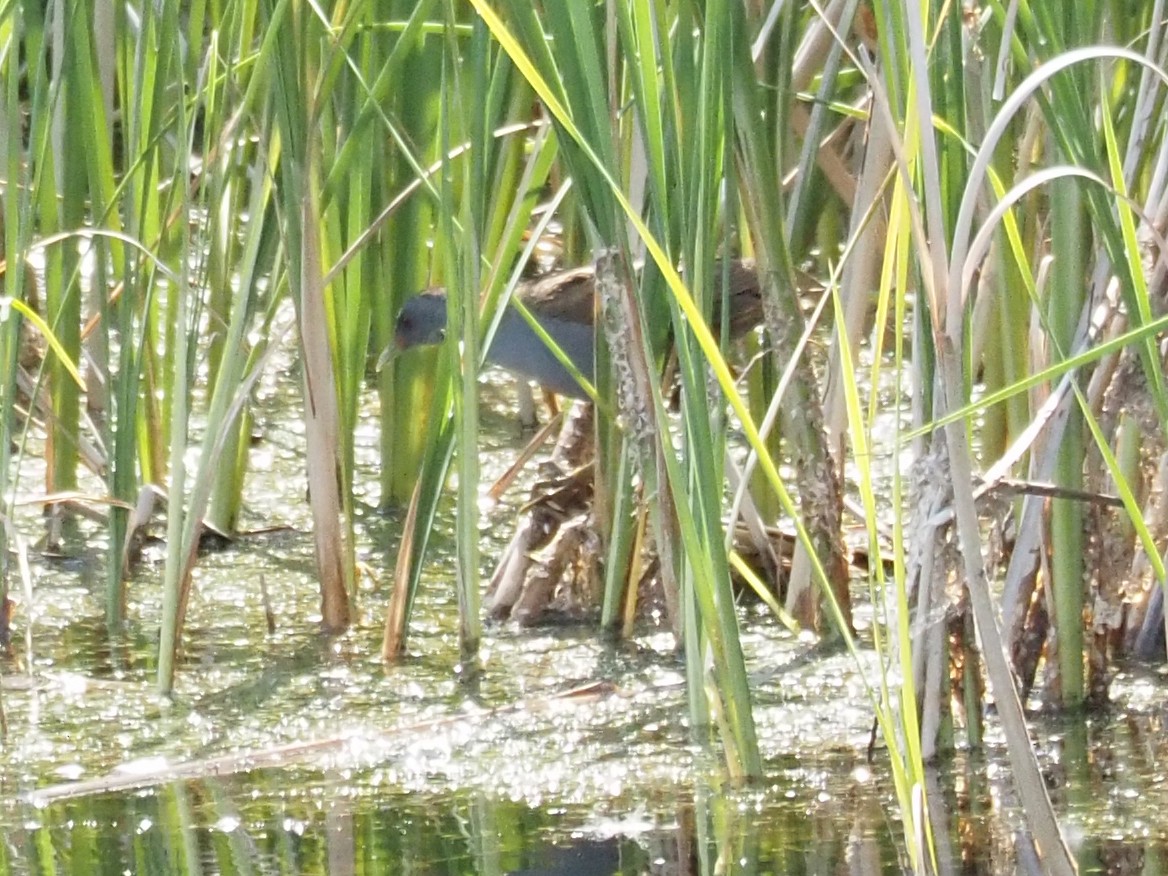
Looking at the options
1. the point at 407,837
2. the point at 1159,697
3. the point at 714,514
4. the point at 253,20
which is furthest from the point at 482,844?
the point at 253,20

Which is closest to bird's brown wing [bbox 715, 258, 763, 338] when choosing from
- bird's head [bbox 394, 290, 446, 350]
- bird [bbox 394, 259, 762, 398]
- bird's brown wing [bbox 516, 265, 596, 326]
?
bird [bbox 394, 259, 762, 398]

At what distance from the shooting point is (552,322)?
2.75 m

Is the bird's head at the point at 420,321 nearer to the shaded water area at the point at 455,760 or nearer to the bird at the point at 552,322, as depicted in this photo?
the bird at the point at 552,322

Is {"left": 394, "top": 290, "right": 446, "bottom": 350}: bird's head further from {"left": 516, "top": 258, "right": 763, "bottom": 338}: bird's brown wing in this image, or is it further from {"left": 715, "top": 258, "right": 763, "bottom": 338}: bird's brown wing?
{"left": 715, "top": 258, "right": 763, "bottom": 338}: bird's brown wing

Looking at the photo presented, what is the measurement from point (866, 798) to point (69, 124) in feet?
4.09

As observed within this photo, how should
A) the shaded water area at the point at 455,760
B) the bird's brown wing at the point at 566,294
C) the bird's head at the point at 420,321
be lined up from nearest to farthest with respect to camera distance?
the shaded water area at the point at 455,760
the bird's head at the point at 420,321
the bird's brown wing at the point at 566,294

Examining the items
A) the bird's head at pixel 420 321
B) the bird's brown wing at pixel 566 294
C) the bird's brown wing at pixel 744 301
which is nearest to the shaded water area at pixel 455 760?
the bird's head at pixel 420 321

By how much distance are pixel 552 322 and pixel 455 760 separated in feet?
3.65

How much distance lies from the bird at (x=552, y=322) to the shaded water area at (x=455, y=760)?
1.22ft

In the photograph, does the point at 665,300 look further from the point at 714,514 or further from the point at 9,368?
the point at 9,368

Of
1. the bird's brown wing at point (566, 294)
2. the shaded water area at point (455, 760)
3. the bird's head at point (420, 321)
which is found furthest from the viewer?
the bird's brown wing at point (566, 294)

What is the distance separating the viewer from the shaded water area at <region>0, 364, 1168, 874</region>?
149cm

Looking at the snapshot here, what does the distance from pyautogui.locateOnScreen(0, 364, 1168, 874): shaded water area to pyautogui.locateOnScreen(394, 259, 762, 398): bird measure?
371mm

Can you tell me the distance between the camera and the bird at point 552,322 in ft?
7.97
